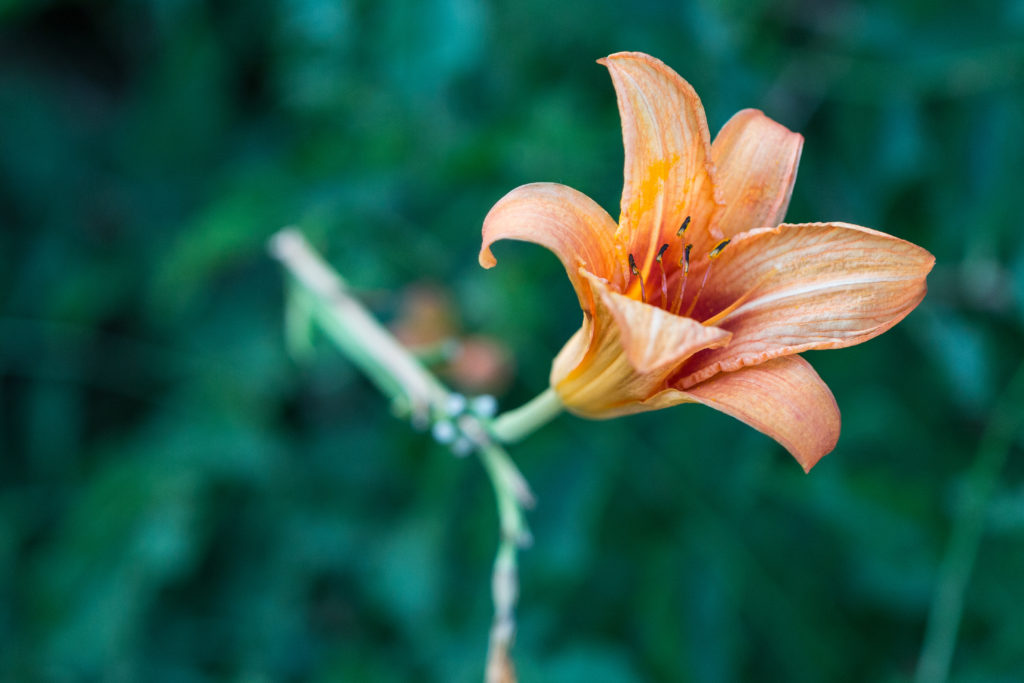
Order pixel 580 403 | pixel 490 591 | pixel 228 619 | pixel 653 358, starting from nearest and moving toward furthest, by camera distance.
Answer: pixel 653 358 → pixel 580 403 → pixel 490 591 → pixel 228 619

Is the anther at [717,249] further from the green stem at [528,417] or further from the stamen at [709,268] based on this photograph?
the green stem at [528,417]

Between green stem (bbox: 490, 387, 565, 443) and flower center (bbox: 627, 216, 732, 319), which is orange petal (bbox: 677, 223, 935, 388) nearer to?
flower center (bbox: 627, 216, 732, 319)

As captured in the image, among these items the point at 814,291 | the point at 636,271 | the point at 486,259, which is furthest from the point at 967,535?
the point at 486,259

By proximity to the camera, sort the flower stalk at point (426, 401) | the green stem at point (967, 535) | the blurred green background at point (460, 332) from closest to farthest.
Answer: the flower stalk at point (426, 401) → the green stem at point (967, 535) → the blurred green background at point (460, 332)

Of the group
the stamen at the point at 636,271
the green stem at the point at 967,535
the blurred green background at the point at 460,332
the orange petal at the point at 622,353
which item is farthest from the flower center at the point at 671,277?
the green stem at the point at 967,535

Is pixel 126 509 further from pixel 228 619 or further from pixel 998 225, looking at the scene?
pixel 998 225

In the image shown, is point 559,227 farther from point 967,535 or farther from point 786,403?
point 967,535

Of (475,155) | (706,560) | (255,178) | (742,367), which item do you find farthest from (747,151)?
(255,178)

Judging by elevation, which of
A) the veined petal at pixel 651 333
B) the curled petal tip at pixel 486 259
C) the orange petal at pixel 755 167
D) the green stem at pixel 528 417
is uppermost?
the orange petal at pixel 755 167
